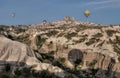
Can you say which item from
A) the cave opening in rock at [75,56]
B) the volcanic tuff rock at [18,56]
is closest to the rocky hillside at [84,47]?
the cave opening in rock at [75,56]

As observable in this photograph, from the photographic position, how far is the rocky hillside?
15588 centimetres

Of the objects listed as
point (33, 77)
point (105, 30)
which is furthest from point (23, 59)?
point (105, 30)

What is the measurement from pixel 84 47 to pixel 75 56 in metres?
9.53

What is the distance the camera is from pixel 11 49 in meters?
85.9

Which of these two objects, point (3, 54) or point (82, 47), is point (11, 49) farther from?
point (82, 47)

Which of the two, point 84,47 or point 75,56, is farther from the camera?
point 84,47

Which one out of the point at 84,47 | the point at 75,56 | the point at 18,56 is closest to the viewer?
the point at 18,56

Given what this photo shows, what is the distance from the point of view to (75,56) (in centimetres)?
16088

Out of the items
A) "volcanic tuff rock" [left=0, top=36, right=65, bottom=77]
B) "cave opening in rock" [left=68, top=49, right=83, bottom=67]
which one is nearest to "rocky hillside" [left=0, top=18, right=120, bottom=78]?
"cave opening in rock" [left=68, top=49, right=83, bottom=67]

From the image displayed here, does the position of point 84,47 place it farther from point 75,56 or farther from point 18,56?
point 18,56

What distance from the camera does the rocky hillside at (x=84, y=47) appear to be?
511 feet

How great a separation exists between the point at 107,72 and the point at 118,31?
30.8 m

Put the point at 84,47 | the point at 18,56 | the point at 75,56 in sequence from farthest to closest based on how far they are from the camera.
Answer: the point at 84,47
the point at 75,56
the point at 18,56

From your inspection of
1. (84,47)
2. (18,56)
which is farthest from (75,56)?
(18,56)
